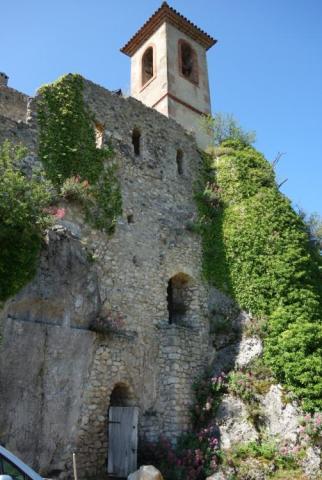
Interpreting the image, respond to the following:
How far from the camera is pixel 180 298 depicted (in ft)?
43.0

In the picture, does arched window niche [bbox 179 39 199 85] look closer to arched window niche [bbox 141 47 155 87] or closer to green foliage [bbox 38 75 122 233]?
arched window niche [bbox 141 47 155 87]

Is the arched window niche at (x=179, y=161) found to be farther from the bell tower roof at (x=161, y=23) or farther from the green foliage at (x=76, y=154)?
the bell tower roof at (x=161, y=23)

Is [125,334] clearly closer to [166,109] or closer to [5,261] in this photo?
[5,261]

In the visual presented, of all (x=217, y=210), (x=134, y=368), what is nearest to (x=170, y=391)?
(x=134, y=368)

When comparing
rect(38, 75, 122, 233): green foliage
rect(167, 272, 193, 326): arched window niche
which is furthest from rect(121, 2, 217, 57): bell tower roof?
rect(167, 272, 193, 326): arched window niche

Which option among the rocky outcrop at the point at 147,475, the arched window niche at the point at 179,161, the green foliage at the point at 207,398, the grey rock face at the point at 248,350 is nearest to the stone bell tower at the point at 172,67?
the arched window niche at the point at 179,161

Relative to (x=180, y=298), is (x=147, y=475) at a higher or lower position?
lower

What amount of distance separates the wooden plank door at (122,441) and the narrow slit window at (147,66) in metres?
15.7

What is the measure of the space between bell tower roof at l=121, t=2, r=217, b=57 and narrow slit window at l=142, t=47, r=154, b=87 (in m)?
0.70

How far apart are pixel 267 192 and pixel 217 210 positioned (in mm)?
1684

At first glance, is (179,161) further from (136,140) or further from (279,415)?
(279,415)

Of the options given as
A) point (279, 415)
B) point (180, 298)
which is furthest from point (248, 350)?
point (180, 298)

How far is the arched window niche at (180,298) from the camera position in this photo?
12784 millimetres

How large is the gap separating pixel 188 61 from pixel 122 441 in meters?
17.7
